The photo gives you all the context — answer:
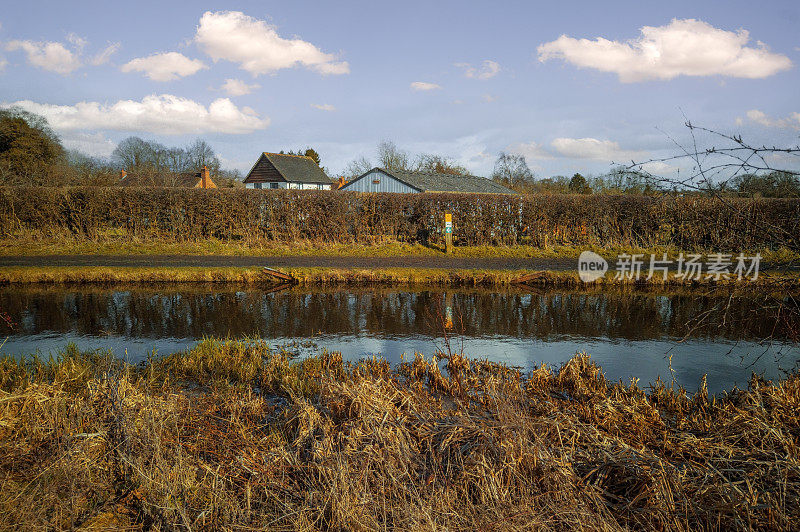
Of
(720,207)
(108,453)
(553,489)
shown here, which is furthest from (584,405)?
(720,207)

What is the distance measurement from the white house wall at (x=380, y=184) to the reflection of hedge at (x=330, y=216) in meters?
12.7

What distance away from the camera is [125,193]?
20.9 metres

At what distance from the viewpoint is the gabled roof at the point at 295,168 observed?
51750 millimetres

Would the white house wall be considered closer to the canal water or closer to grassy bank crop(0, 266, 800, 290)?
grassy bank crop(0, 266, 800, 290)

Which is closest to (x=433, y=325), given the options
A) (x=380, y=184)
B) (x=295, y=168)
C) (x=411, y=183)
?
(x=411, y=183)

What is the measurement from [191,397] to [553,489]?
4.07 meters

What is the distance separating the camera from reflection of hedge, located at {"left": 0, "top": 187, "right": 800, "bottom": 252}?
2072 centimetres

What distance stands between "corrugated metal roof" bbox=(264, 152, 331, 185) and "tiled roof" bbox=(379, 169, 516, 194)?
740 inches

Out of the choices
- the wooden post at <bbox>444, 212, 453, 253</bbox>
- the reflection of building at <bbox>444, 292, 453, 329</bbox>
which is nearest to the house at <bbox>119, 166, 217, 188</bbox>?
the wooden post at <bbox>444, 212, 453, 253</bbox>

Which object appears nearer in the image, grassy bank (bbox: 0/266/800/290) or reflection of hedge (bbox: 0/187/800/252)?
grassy bank (bbox: 0/266/800/290)

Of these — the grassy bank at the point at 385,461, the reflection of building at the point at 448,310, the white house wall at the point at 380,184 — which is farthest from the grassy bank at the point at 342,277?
the white house wall at the point at 380,184

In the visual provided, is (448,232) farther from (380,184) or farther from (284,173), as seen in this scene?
(284,173)

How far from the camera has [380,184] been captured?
3503cm

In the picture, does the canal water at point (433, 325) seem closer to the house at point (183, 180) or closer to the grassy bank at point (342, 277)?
the grassy bank at point (342, 277)
